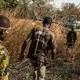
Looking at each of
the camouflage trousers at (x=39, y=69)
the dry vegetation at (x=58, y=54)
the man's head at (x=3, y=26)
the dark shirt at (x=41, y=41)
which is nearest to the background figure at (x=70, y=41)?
the dry vegetation at (x=58, y=54)

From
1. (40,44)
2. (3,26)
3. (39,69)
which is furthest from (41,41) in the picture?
(3,26)

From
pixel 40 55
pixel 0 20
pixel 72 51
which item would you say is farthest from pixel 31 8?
pixel 0 20

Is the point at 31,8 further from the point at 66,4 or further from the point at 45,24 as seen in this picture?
the point at 45,24

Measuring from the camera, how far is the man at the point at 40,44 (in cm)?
760

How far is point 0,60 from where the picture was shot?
4.33 meters

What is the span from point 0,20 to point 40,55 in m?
3.37

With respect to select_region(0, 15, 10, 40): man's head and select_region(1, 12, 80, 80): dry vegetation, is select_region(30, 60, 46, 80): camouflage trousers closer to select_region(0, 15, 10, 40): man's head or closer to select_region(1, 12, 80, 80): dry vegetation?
select_region(1, 12, 80, 80): dry vegetation

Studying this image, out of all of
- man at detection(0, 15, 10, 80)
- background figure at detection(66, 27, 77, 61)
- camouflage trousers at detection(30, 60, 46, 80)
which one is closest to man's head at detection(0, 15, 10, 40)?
man at detection(0, 15, 10, 80)

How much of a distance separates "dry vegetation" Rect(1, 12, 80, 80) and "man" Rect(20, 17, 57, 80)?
1.94m

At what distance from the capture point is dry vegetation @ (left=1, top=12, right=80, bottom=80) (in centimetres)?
1053

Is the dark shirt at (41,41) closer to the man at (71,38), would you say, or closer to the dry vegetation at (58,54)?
the dry vegetation at (58,54)

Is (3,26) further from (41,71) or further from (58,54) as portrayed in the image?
(58,54)

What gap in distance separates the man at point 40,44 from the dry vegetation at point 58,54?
194cm

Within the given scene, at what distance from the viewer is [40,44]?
7.69 meters
